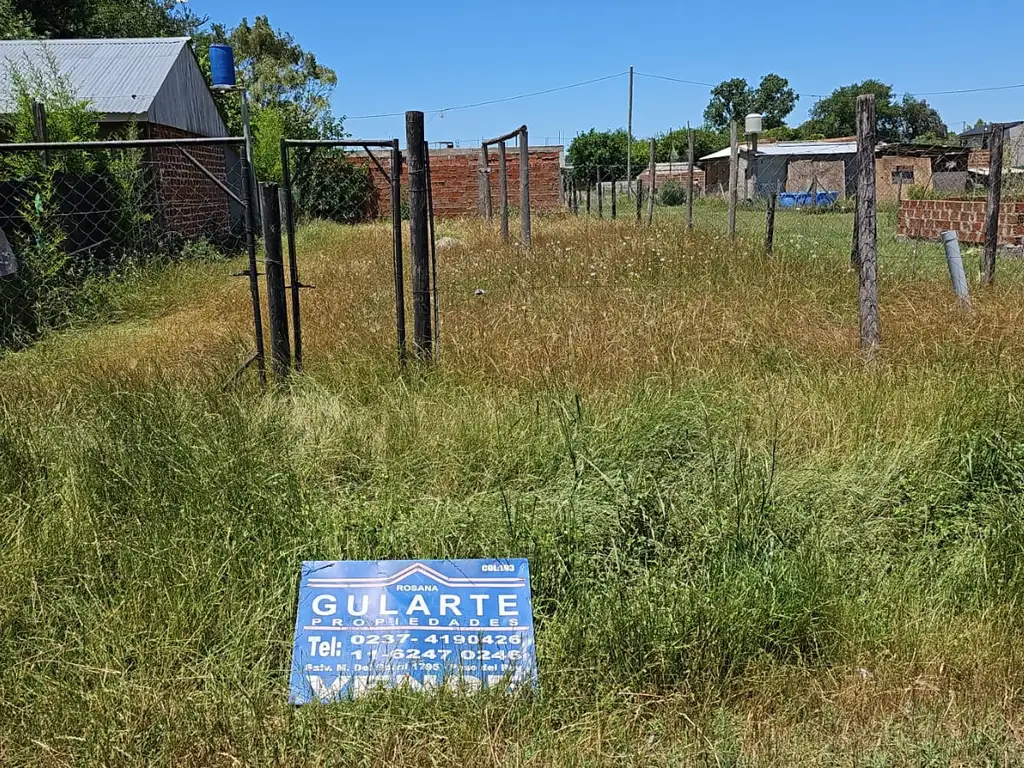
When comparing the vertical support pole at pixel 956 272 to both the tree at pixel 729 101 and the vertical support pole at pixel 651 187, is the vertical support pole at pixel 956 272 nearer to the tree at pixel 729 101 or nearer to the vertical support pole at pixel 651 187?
the vertical support pole at pixel 651 187

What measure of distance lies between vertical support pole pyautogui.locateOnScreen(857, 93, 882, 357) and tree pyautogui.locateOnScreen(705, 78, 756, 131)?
109 m

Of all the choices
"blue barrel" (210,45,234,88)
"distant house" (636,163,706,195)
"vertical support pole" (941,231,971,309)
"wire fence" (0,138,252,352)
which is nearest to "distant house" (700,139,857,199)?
"distant house" (636,163,706,195)

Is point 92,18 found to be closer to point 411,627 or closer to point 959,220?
point 959,220

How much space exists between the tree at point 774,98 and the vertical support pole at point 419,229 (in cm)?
11516

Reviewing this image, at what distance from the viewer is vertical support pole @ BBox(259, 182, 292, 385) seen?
4.45 metres

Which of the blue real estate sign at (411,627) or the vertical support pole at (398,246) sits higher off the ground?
the vertical support pole at (398,246)

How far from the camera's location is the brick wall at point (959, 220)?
1223 cm

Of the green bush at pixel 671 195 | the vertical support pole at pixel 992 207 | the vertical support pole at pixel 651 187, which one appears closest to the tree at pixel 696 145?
the green bush at pixel 671 195

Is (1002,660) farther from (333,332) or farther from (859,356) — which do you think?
(333,332)

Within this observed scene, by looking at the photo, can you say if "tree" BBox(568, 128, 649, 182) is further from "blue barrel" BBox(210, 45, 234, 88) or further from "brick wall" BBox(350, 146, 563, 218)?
"blue barrel" BBox(210, 45, 234, 88)

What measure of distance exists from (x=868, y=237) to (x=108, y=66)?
14.2 m

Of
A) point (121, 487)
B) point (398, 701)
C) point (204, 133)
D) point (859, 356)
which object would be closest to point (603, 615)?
point (398, 701)

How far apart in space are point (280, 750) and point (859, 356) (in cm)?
407

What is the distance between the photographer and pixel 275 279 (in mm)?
4523
